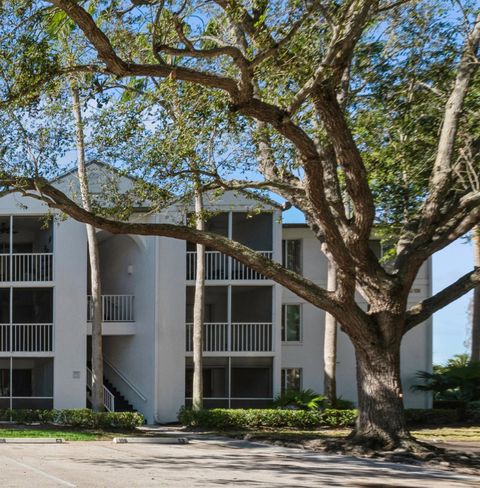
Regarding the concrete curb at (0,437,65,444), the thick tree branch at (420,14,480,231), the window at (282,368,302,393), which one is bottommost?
the concrete curb at (0,437,65,444)

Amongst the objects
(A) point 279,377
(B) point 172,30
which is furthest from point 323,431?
(B) point 172,30

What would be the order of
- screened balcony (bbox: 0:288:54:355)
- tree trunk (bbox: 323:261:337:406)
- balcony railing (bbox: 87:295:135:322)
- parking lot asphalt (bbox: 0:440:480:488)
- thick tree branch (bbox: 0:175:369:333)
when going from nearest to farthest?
parking lot asphalt (bbox: 0:440:480:488), thick tree branch (bbox: 0:175:369:333), tree trunk (bbox: 323:261:337:406), screened balcony (bbox: 0:288:54:355), balcony railing (bbox: 87:295:135:322)

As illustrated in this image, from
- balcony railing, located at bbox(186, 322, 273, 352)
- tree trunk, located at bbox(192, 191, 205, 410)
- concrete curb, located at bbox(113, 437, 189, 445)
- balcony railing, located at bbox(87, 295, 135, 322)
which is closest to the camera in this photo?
concrete curb, located at bbox(113, 437, 189, 445)

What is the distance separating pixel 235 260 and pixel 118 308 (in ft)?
14.4

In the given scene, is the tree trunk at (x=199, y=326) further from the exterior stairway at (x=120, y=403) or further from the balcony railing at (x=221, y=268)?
the exterior stairway at (x=120, y=403)

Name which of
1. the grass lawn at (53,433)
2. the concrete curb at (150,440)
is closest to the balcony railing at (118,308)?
the grass lawn at (53,433)

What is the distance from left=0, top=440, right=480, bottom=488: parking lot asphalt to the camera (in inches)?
554

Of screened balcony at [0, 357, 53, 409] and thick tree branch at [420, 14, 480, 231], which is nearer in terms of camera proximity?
thick tree branch at [420, 14, 480, 231]

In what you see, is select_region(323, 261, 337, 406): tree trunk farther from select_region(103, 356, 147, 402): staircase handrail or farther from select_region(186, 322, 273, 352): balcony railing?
select_region(103, 356, 147, 402): staircase handrail

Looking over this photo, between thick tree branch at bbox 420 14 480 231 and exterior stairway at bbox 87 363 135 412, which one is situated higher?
thick tree branch at bbox 420 14 480 231

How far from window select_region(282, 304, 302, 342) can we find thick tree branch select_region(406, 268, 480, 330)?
13.8 m

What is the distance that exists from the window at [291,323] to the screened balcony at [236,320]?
129 centimetres

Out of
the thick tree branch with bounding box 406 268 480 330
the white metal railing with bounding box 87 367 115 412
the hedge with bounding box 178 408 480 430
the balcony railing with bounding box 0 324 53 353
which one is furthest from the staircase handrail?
the thick tree branch with bounding box 406 268 480 330

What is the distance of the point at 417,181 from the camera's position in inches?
842
